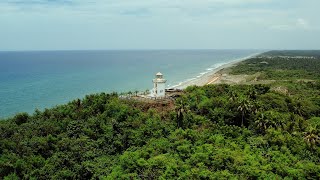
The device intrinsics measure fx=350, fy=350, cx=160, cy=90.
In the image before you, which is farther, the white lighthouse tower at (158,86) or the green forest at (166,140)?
the white lighthouse tower at (158,86)

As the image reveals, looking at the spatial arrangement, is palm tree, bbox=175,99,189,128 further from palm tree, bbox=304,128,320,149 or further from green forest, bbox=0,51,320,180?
palm tree, bbox=304,128,320,149

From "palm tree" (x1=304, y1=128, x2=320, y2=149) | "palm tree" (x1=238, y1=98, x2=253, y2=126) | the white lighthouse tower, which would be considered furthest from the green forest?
the white lighthouse tower

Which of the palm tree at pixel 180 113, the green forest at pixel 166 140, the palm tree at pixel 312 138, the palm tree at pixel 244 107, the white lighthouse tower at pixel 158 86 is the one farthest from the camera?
the white lighthouse tower at pixel 158 86

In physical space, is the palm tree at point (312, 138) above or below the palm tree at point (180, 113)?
below

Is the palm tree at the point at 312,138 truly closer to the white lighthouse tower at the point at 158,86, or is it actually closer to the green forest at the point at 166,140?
the green forest at the point at 166,140

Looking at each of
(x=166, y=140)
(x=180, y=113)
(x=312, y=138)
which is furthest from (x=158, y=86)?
(x=312, y=138)

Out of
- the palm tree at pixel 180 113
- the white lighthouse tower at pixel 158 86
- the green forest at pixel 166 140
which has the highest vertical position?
the white lighthouse tower at pixel 158 86

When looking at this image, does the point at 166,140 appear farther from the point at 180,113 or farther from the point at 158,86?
the point at 158,86

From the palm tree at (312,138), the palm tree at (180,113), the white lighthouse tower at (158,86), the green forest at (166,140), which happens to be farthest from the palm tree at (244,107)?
the white lighthouse tower at (158,86)
